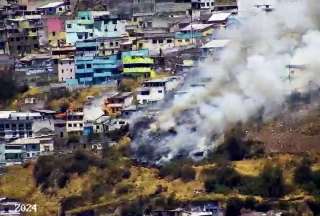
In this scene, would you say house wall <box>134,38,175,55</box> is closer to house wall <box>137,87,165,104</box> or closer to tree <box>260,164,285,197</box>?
house wall <box>137,87,165,104</box>

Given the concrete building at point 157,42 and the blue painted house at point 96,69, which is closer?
the blue painted house at point 96,69

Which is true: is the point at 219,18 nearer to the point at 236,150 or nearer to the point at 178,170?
the point at 236,150

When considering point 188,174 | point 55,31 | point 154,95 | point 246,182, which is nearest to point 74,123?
point 154,95

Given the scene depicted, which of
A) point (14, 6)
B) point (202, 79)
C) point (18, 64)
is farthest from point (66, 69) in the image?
point (14, 6)

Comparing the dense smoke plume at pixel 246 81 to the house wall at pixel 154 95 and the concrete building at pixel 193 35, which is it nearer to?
the house wall at pixel 154 95

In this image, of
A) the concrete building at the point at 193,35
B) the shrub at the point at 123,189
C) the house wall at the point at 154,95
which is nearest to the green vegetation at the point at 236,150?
the shrub at the point at 123,189

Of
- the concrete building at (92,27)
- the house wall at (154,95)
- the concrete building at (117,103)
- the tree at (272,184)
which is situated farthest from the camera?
the concrete building at (92,27)
